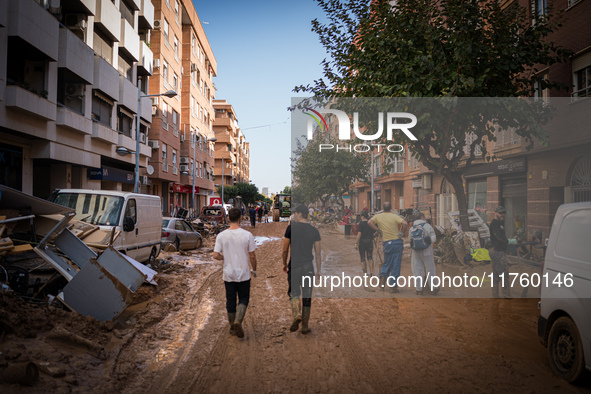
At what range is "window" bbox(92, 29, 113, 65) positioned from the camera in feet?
67.6

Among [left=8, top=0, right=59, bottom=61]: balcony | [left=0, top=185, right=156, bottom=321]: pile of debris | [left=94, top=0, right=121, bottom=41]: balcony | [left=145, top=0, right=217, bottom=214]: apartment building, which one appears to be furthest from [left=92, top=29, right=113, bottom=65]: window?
[left=0, top=185, right=156, bottom=321]: pile of debris

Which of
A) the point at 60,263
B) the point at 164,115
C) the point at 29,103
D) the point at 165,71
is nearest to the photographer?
the point at 60,263

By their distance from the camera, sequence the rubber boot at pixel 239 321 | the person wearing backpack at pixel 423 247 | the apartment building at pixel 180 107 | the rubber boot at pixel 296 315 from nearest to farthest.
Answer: the rubber boot at pixel 239 321
the rubber boot at pixel 296 315
the person wearing backpack at pixel 423 247
the apartment building at pixel 180 107

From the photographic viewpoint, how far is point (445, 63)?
10.1 meters

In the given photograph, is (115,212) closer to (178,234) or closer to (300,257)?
(300,257)

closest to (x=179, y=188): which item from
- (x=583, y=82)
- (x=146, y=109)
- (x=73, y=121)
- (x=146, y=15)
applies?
(x=146, y=109)

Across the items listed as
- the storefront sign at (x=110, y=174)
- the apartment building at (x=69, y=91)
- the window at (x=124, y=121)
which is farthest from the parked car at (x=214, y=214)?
the window at (x=124, y=121)

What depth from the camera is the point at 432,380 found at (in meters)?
4.41

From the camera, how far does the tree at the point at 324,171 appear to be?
9.62 metres

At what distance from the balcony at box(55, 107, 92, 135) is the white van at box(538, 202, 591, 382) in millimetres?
17421

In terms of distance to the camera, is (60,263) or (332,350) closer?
(332,350)

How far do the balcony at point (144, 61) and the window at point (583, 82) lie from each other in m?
22.7

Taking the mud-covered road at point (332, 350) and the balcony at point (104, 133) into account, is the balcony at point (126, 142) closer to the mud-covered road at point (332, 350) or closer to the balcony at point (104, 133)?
the balcony at point (104, 133)

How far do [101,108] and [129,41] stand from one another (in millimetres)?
4890
